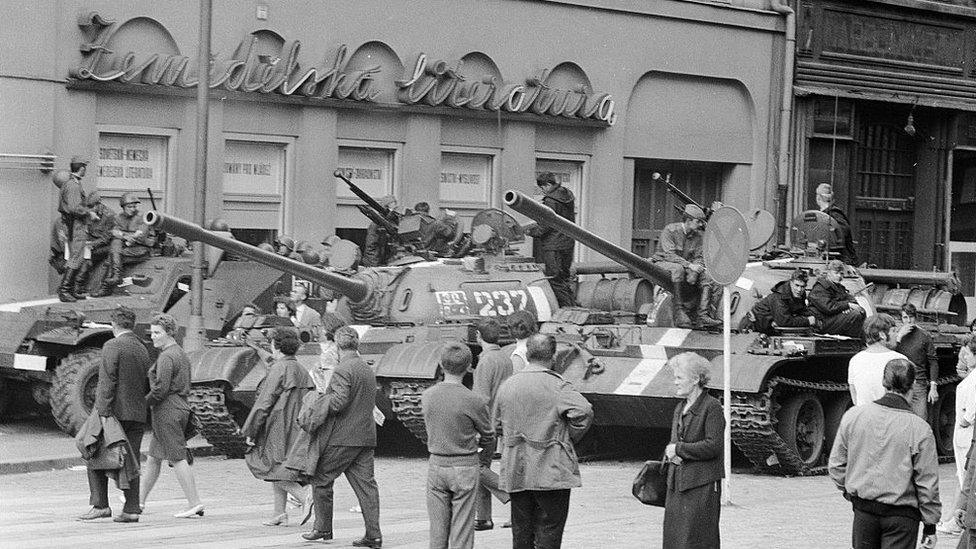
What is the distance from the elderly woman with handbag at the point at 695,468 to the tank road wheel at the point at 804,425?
811cm

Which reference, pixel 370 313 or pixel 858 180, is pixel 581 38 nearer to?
pixel 858 180

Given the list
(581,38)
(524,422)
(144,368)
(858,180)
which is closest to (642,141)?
(581,38)

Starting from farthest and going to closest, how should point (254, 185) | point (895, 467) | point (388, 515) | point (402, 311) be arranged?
point (254, 185) < point (402, 311) < point (388, 515) < point (895, 467)

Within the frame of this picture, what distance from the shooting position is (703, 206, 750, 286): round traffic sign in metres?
14.6

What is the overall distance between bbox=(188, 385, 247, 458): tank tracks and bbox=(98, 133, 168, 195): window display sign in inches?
210

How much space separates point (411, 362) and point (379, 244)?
4090 mm

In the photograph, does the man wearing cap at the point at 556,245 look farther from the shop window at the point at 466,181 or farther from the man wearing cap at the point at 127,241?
the shop window at the point at 466,181

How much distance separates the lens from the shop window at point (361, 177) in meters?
24.7

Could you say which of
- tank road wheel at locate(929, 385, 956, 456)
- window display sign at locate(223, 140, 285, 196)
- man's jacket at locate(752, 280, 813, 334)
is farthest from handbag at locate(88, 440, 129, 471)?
window display sign at locate(223, 140, 285, 196)

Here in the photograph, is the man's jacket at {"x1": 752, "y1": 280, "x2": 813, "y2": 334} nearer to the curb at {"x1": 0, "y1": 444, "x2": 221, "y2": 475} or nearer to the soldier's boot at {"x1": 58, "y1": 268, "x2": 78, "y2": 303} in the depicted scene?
the curb at {"x1": 0, "y1": 444, "x2": 221, "y2": 475}

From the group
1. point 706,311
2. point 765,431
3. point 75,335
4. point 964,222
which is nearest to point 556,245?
point 706,311

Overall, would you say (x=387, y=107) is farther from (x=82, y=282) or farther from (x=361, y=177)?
(x=82, y=282)

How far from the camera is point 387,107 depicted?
2472cm

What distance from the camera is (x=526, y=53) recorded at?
26.5m
